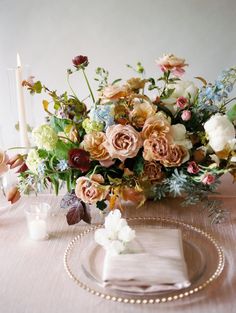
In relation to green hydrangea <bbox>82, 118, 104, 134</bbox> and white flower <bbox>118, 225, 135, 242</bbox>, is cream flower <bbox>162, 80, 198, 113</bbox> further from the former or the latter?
white flower <bbox>118, 225, 135, 242</bbox>

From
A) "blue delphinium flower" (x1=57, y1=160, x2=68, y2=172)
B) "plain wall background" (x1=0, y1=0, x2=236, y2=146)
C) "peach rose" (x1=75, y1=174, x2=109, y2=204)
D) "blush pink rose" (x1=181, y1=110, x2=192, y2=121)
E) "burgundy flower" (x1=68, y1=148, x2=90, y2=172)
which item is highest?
"plain wall background" (x1=0, y1=0, x2=236, y2=146)

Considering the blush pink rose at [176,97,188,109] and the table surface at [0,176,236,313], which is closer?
the table surface at [0,176,236,313]

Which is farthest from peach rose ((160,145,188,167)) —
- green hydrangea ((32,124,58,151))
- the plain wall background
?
the plain wall background

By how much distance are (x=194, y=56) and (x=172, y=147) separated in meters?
1.11

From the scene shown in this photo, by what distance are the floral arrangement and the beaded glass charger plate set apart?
0.07 metres

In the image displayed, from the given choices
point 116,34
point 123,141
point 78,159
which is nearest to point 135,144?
point 123,141

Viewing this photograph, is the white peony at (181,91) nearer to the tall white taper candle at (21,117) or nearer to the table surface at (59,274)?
the table surface at (59,274)

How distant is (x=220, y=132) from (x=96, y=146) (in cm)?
28

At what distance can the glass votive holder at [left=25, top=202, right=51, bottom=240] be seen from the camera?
977mm

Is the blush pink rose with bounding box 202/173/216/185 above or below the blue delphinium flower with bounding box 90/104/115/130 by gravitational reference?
below

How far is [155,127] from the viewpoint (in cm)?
96

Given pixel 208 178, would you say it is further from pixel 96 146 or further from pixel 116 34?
pixel 116 34

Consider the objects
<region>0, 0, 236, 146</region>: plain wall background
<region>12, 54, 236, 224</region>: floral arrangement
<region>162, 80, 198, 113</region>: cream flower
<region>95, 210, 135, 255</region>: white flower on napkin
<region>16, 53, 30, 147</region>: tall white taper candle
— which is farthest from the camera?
<region>0, 0, 236, 146</region>: plain wall background

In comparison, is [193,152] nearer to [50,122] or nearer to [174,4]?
[50,122]
